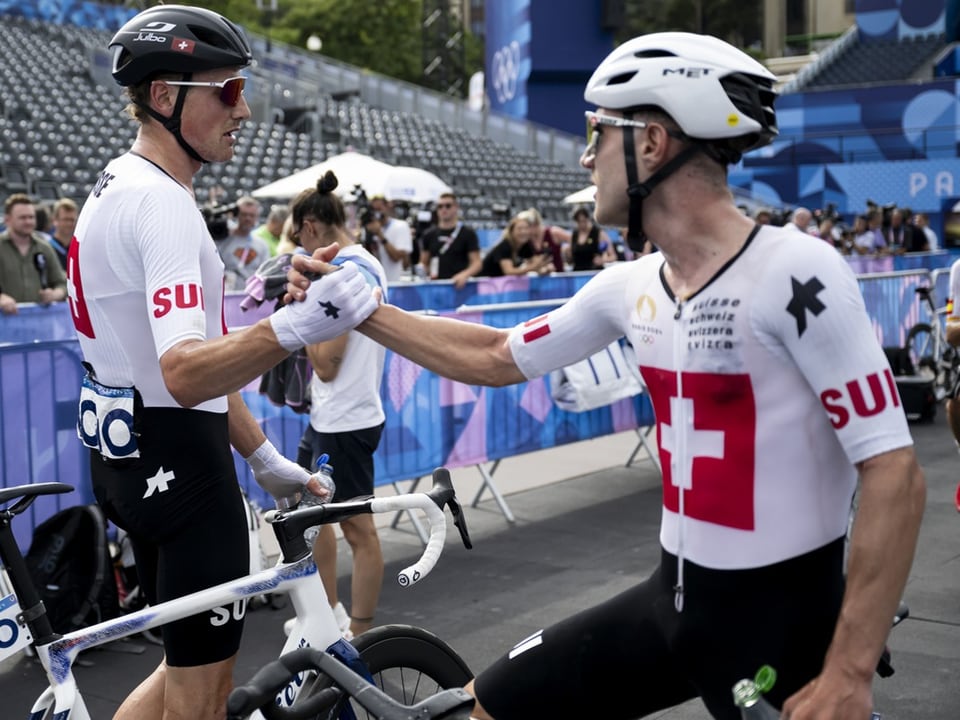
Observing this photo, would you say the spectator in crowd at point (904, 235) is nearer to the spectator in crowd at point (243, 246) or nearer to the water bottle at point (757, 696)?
the spectator in crowd at point (243, 246)

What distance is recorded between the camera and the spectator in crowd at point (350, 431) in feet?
17.7

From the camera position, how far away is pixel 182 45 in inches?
114

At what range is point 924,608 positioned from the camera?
5.91 metres

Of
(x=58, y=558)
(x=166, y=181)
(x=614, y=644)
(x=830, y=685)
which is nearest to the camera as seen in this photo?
(x=830, y=685)

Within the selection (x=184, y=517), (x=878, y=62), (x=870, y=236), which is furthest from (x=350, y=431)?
(x=878, y=62)

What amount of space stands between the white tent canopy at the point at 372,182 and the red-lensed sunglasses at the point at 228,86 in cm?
1234

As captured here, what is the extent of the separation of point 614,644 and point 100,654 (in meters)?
3.77

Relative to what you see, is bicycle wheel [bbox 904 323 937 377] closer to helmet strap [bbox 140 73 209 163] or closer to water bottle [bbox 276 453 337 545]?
water bottle [bbox 276 453 337 545]

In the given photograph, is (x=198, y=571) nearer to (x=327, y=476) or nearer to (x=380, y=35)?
(x=327, y=476)

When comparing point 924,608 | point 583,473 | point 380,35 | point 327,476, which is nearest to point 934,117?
point 583,473

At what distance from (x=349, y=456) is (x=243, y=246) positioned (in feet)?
21.0

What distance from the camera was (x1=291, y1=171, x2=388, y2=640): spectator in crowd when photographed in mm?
5387

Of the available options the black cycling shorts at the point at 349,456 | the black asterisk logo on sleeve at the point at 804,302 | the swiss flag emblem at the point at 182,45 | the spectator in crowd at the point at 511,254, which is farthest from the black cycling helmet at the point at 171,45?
the spectator in crowd at the point at 511,254

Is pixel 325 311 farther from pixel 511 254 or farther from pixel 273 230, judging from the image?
pixel 511 254
